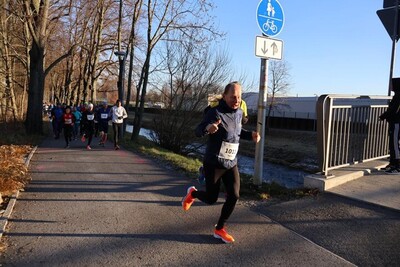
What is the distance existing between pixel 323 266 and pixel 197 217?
206 cm

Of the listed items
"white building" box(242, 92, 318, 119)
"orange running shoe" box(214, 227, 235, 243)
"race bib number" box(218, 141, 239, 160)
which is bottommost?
"orange running shoe" box(214, 227, 235, 243)

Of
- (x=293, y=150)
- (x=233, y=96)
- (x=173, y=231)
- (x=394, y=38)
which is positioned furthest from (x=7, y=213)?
(x=293, y=150)

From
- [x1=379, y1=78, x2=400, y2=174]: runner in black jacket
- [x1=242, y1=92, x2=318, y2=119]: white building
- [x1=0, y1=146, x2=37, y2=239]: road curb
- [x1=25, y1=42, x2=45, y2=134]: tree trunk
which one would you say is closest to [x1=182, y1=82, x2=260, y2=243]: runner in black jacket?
[x1=0, y1=146, x2=37, y2=239]: road curb

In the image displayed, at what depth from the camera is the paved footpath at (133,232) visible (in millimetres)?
4277

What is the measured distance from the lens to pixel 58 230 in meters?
5.10

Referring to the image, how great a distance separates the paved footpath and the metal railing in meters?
2.00

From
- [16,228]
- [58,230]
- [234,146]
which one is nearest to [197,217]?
[234,146]

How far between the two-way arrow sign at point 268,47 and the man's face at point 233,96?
224 centimetres

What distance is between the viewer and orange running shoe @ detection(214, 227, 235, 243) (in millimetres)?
4758

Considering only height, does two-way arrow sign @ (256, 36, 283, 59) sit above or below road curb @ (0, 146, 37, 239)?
above

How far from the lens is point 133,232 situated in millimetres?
5090

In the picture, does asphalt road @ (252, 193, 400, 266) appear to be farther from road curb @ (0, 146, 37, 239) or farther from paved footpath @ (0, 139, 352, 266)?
road curb @ (0, 146, 37, 239)

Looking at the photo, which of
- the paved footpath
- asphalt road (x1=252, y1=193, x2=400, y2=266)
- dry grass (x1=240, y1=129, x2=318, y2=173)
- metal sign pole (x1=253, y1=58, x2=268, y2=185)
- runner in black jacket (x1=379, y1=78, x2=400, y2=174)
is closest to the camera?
the paved footpath

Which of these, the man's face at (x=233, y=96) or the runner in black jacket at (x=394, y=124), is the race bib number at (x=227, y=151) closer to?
the man's face at (x=233, y=96)
